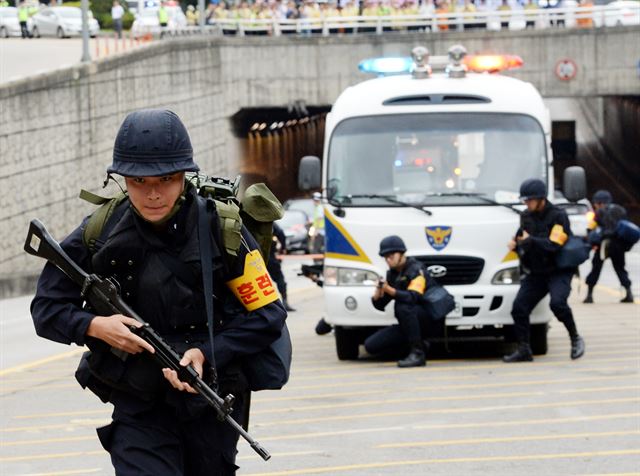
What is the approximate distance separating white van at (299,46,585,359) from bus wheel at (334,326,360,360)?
0.01 metres

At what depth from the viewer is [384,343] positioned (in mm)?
15000

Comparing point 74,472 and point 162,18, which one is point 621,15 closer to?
point 162,18

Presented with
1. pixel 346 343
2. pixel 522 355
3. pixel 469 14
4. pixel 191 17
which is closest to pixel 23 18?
pixel 191 17

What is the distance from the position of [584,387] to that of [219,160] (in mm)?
36484

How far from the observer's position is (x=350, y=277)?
48.8ft

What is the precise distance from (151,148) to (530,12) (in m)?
45.4

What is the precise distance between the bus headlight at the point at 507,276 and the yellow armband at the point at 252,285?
9287mm

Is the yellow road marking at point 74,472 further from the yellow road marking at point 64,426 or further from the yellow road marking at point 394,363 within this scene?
the yellow road marking at point 394,363

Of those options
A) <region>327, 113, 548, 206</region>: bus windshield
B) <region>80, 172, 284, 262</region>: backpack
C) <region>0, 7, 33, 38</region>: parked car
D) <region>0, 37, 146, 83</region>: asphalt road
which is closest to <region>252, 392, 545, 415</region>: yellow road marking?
<region>327, 113, 548, 206</region>: bus windshield

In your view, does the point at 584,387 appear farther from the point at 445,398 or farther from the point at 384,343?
Result: the point at 384,343

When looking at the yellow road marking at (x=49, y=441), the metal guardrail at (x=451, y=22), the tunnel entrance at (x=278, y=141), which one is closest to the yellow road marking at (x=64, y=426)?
the yellow road marking at (x=49, y=441)

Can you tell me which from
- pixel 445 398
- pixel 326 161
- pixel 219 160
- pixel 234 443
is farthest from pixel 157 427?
pixel 219 160

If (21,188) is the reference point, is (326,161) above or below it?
above

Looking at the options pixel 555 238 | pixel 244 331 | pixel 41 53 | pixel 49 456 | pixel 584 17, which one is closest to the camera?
pixel 244 331
